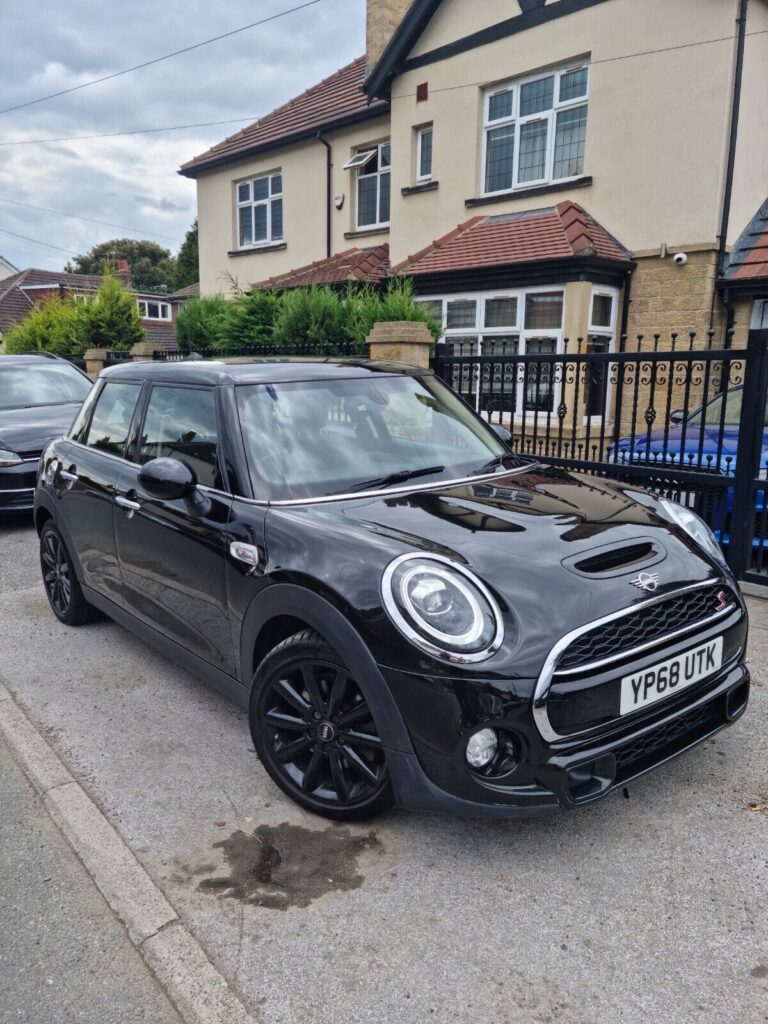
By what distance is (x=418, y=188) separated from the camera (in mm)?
13984

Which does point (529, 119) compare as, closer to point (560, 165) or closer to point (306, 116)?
point (560, 165)

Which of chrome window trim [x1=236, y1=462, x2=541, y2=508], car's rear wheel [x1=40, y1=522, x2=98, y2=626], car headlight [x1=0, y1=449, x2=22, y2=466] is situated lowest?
car's rear wheel [x1=40, y1=522, x2=98, y2=626]

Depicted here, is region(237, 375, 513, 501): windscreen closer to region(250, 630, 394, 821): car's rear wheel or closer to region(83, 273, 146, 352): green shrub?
region(250, 630, 394, 821): car's rear wheel

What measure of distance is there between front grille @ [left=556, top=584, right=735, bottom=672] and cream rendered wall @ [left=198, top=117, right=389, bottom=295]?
14.1 meters

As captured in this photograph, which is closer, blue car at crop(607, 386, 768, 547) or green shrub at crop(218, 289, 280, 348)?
blue car at crop(607, 386, 768, 547)

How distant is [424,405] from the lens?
3902mm

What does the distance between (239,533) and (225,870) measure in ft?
3.99

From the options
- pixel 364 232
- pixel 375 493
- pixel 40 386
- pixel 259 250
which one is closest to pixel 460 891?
pixel 375 493

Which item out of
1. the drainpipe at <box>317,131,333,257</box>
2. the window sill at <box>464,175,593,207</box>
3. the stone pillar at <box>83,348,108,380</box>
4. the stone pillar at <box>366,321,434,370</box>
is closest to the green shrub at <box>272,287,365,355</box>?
the stone pillar at <box>366,321,434,370</box>

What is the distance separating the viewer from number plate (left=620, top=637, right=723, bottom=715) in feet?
7.91

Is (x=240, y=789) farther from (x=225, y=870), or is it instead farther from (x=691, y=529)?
(x=691, y=529)

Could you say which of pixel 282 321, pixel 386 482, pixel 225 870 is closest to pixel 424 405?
pixel 386 482

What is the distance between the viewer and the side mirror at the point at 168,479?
317cm

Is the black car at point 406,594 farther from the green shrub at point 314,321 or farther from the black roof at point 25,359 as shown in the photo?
the black roof at point 25,359
